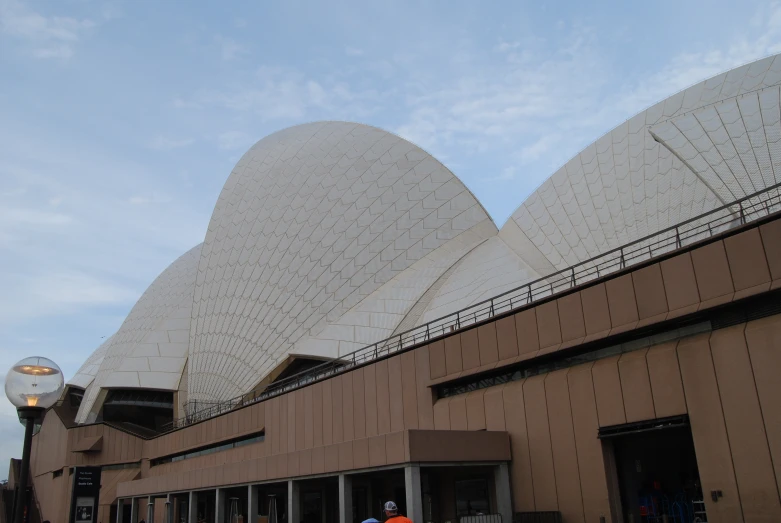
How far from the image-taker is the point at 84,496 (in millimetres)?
13602

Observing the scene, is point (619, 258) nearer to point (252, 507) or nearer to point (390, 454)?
point (390, 454)

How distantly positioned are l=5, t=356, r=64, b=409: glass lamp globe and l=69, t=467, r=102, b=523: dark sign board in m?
7.22

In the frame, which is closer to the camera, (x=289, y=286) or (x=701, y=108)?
(x=701, y=108)

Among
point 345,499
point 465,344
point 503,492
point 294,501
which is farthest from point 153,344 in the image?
point 503,492

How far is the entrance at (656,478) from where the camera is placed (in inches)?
463

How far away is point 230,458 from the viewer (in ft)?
78.9

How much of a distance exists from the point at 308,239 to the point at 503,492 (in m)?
16.5

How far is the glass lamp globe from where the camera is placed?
716cm

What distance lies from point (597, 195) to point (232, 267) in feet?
52.8

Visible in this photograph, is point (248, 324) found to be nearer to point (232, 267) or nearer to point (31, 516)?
point (232, 267)

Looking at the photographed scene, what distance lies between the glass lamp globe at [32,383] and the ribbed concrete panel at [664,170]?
14.5 metres

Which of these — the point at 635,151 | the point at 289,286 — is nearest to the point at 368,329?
the point at 289,286

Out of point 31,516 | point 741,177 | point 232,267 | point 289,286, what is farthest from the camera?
point 31,516

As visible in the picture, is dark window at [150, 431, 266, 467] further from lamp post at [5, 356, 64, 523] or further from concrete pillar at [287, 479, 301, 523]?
lamp post at [5, 356, 64, 523]
